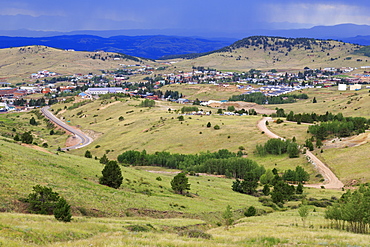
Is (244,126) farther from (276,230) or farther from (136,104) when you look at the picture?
(276,230)

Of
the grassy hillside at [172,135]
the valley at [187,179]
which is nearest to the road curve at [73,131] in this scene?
the valley at [187,179]

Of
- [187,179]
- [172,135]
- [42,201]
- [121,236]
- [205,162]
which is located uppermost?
[121,236]

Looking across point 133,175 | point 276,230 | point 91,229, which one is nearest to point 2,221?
point 91,229

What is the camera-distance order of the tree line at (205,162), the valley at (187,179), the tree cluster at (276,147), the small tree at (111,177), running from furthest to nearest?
the tree cluster at (276,147), the tree line at (205,162), the small tree at (111,177), the valley at (187,179)

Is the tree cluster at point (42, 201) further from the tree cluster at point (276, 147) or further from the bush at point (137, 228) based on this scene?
the tree cluster at point (276, 147)

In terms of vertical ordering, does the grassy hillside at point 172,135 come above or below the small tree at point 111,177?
below

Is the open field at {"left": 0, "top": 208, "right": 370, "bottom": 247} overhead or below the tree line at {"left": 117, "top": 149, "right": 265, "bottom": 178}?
overhead

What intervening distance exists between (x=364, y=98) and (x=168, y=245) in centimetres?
16946

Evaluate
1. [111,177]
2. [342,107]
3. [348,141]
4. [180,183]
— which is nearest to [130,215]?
[111,177]

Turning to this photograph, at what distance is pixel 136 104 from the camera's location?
6855 inches

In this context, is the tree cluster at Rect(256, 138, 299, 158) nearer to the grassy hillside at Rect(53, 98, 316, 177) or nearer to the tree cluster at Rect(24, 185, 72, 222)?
the grassy hillside at Rect(53, 98, 316, 177)

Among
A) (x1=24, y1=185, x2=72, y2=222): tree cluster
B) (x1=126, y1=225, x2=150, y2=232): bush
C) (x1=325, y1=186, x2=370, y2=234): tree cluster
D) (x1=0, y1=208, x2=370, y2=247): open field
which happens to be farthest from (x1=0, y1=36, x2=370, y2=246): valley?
(x1=325, y1=186, x2=370, y2=234): tree cluster

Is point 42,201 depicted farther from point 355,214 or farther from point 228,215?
point 355,214

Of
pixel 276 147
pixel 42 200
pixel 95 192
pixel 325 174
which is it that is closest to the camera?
pixel 42 200
